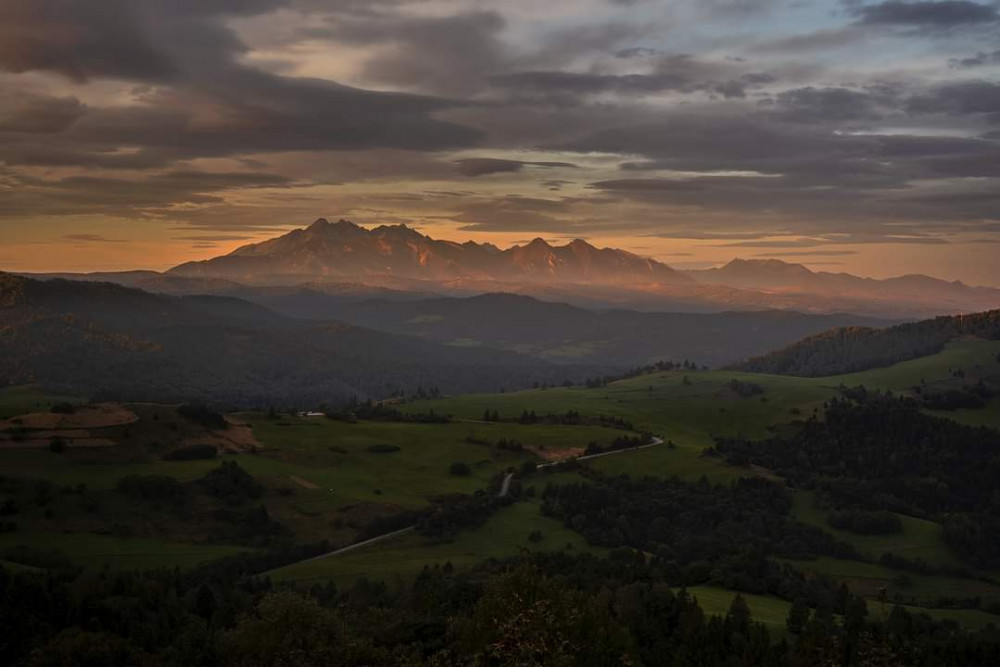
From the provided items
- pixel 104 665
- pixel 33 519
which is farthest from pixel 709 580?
pixel 33 519

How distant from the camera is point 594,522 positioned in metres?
166

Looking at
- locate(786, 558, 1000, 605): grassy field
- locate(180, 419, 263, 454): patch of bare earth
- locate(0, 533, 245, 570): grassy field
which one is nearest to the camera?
locate(0, 533, 245, 570): grassy field

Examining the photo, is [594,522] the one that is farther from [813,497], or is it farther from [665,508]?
[813,497]

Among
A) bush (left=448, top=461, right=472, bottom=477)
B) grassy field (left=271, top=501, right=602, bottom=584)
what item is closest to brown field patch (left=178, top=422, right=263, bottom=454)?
bush (left=448, top=461, right=472, bottom=477)

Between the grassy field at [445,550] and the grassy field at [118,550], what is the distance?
1555 cm

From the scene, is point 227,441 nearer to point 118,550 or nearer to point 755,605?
point 118,550

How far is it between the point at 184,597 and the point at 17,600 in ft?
57.1

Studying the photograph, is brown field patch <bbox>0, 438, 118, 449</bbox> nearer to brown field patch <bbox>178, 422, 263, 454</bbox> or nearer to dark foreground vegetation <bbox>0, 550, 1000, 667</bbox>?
Result: brown field patch <bbox>178, 422, 263, 454</bbox>

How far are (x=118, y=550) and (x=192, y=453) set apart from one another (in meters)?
47.1

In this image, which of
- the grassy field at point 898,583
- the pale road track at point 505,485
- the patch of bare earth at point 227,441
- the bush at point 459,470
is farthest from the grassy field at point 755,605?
the patch of bare earth at point 227,441

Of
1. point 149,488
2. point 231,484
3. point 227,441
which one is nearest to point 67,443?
point 149,488

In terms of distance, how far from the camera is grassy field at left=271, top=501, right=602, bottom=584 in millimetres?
124250

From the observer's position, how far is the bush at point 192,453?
6929 inches

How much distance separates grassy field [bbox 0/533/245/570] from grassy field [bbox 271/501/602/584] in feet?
51.0
